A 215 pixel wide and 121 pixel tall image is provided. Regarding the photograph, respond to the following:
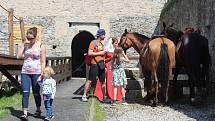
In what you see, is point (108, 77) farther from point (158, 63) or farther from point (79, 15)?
point (79, 15)

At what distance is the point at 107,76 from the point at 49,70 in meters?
3.56

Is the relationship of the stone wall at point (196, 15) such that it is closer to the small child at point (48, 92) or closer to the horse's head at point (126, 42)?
the horse's head at point (126, 42)

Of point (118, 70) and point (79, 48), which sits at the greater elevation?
point (118, 70)

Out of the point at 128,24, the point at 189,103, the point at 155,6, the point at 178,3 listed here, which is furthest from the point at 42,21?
the point at 189,103

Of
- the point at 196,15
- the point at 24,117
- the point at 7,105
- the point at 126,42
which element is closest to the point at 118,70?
the point at 126,42

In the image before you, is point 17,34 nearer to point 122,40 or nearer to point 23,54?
A: point 122,40

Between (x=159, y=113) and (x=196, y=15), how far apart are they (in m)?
5.89

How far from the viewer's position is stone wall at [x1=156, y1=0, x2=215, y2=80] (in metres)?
12.2

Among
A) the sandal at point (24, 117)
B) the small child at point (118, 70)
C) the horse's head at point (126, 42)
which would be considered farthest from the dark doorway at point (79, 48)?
the sandal at point (24, 117)

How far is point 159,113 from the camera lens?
9234 mm

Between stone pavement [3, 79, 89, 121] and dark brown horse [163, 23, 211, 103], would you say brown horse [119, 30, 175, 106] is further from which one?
stone pavement [3, 79, 89, 121]

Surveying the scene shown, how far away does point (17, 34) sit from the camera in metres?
23.2

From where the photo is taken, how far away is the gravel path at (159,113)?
862 centimetres

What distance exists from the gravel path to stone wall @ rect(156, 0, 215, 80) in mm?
2329
